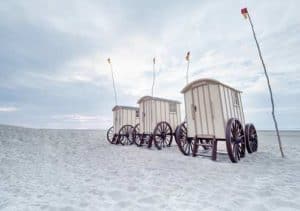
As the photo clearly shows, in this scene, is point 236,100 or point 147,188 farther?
point 236,100

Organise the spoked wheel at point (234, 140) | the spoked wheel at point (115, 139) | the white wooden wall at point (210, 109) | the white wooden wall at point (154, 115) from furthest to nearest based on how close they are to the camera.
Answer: the spoked wheel at point (115, 139) < the white wooden wall at point (154, 115) < the white wooden wall at point (210, 109) < the spoked wheel at point (234, 140)

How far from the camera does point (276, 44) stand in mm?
7867

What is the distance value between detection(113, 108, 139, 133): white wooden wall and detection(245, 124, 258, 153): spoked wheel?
7935mm

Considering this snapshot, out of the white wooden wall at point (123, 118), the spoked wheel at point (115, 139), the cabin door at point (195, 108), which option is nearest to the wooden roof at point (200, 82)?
the cabin door at point (195, 108)

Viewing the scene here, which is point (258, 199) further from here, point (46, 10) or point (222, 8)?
point (46, 10)

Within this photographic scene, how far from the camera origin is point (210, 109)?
615 centimetres

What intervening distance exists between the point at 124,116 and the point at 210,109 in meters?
7.64

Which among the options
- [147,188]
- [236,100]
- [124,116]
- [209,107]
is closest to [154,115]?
[124,116]

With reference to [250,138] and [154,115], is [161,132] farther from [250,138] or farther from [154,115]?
[250,138]

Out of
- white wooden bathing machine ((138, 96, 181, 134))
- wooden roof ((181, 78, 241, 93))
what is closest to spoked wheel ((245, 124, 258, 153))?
wooden roof ((181, 78, 241, 93))

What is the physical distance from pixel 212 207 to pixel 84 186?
7.52ft

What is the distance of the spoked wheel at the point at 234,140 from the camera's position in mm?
5223

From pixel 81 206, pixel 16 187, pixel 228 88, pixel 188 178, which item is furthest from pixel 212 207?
pixel 228 88

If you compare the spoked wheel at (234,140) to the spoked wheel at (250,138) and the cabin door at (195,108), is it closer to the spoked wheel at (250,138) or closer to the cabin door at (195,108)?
the spoked wheel at (250,138)
